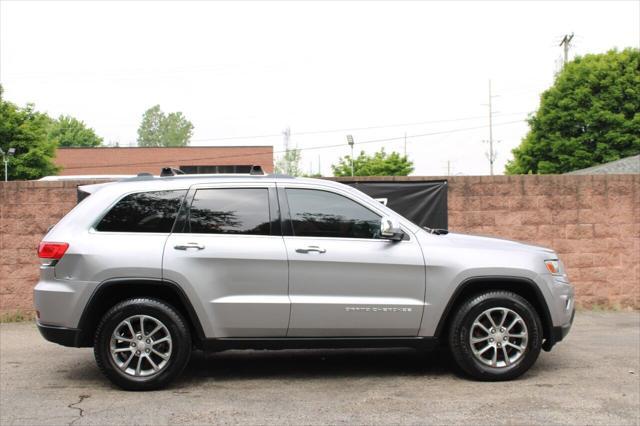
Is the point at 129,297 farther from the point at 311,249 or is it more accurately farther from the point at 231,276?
the point at 311,249

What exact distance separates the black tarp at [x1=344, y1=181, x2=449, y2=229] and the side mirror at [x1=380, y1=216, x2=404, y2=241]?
3.90m

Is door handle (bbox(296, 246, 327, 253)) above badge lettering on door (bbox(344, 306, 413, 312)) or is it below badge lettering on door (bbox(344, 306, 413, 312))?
above

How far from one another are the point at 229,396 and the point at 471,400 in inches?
76.3

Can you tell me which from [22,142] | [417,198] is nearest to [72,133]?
[22,142]

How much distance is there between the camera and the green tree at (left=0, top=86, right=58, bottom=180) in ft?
143

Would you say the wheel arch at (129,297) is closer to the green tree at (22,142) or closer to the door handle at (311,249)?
the door handle at (311,249)

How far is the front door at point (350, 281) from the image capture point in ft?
18.7

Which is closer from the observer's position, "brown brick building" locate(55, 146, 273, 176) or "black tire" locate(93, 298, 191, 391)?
"black tire" locate(93, 298, 191, 391)

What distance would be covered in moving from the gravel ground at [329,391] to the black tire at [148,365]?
0.11 meters

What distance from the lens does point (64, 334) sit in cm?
556

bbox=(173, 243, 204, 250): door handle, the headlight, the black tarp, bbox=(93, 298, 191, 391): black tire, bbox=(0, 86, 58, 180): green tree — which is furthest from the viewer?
bbox=(0, 86, 58, 180): green tree

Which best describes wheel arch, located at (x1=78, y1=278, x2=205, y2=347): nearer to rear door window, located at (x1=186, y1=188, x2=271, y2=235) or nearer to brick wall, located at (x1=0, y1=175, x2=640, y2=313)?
rear door window, located at (x1=186, y1=188, x2=271, y2=235)

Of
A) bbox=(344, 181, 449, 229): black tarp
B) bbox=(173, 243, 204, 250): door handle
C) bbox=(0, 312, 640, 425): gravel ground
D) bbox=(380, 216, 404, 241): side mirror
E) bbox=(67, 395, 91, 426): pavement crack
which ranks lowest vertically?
bbox=(67, 395, 91, 426): pavement crack

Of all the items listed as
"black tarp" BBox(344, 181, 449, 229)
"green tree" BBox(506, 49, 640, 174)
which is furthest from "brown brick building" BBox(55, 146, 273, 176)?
"black tarp" BBox(344, 181, 449, 229)
